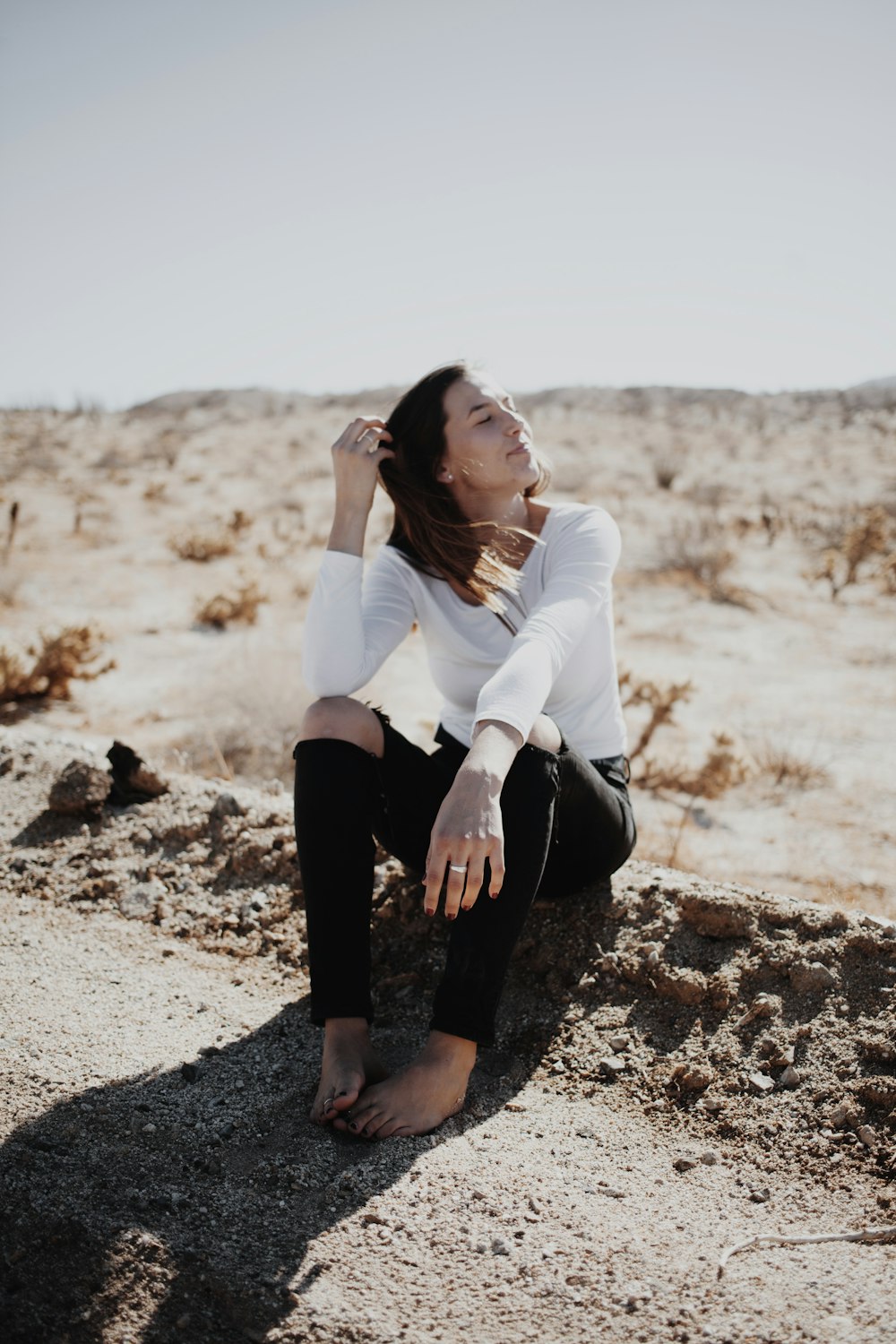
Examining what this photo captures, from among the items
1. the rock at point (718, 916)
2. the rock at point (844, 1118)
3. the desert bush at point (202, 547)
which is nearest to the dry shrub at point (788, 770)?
the rock at point (718, 916)

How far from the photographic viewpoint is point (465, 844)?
1611 mm

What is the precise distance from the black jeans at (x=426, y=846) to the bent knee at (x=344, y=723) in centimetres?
2

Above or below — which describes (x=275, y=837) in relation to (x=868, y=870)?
above

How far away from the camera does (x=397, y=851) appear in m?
2.05

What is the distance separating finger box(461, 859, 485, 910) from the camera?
1.63 m

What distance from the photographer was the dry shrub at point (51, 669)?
16.7 feet

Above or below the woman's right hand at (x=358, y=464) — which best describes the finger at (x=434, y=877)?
below

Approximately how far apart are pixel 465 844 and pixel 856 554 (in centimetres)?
848

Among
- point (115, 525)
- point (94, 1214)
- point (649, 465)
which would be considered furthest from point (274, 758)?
point (649, 465)

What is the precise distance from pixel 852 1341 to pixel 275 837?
1.85m

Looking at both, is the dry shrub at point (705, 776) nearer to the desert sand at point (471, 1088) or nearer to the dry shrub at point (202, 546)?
the desert sand at point (471, 1088)

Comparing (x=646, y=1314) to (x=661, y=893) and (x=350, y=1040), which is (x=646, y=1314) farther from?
(x=661, y=893)

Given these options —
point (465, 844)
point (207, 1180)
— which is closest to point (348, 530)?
point (465, 844)

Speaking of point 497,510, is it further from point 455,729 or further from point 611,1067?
point 611,1067
